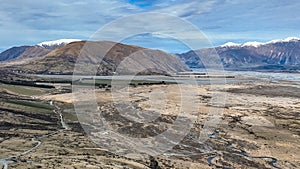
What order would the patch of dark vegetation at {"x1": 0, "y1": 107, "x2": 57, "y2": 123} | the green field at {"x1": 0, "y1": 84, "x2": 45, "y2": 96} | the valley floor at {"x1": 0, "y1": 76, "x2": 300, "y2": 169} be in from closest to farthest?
the valley floor at {"x1": 0, "y1": 76, "x2": 300, "y2": 169}, the patch of dark vegetation at {"x1": 0, "y1": 107, "x2": 57, "y2": 123}, the green field at {"x1": 0, "y1": 84, "x2": 45, "y2": 96}

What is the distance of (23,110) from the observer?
121438mm

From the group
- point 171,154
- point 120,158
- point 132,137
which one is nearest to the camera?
point 120,158

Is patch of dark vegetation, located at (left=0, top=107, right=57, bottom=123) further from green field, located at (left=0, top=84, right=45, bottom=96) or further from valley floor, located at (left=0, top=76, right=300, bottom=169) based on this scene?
green field, located at (left=0, top=84, right=45, bottom=96)

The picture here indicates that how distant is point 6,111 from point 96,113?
3012cm

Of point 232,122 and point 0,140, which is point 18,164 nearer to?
point 0,140

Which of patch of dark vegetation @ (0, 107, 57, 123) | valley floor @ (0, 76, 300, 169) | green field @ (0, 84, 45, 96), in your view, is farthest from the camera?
green field @ (0, 84, 45, 96)

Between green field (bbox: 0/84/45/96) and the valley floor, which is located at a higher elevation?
green field (bbox: 0/84/45/96)

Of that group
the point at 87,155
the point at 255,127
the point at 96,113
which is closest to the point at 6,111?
the point at 96,113

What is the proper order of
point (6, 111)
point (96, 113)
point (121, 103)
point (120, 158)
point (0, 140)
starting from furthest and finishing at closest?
point (121, 103) < point (96, 113) < point (6, 111) < point (0, 140) < point (120, 158)

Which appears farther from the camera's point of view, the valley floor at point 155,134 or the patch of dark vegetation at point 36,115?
the patch of dark vegetation at point 36,115

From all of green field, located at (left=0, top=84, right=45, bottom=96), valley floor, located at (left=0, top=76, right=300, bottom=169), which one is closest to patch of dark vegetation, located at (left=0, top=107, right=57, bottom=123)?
valley floor, located at (left=0, top=76, right=300, bottom=169)

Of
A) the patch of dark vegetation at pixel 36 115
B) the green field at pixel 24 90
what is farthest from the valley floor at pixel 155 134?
the green field at pixel 24 90

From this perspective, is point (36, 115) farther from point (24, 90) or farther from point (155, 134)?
point (24, 90)

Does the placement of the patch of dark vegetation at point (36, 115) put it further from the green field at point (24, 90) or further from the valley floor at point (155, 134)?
the green field at point (24, 90)
